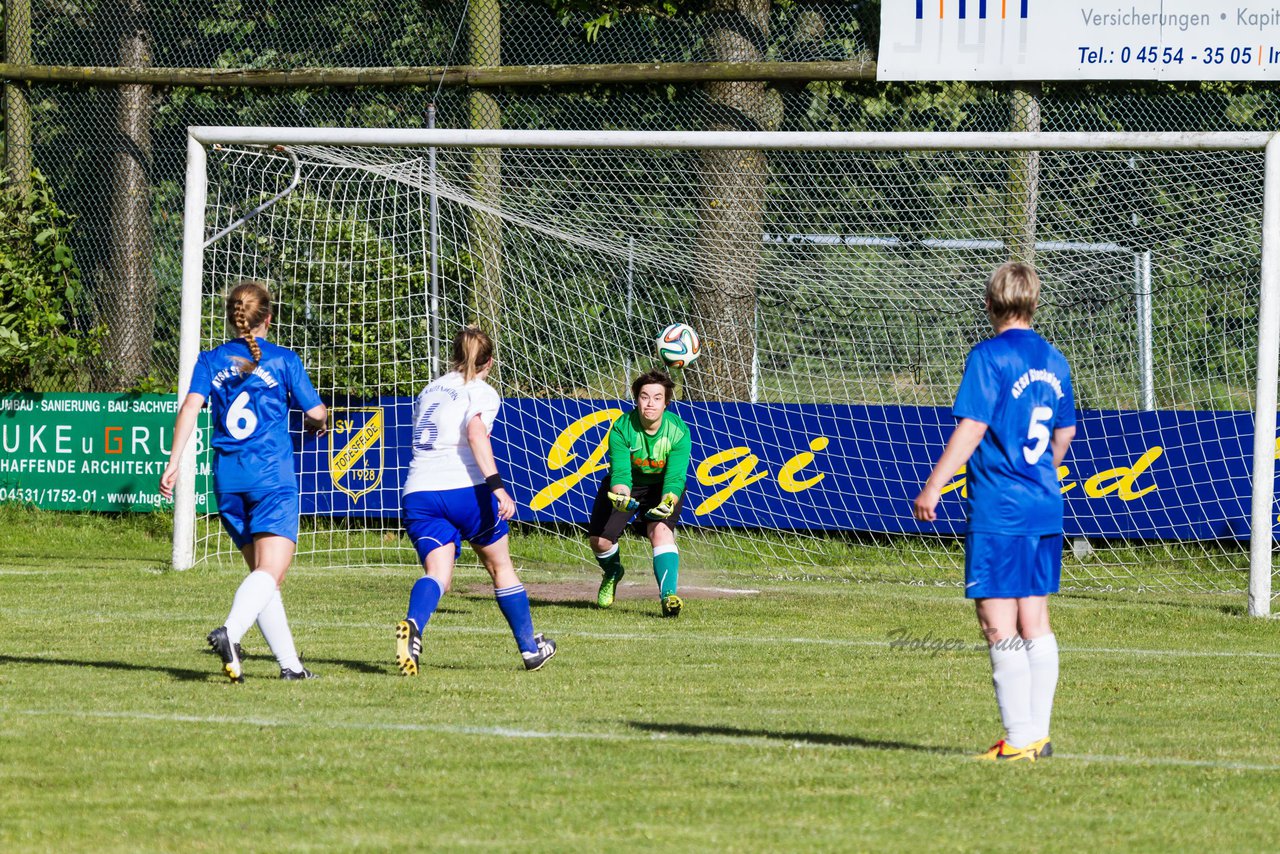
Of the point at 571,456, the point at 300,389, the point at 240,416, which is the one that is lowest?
the point at 571,456

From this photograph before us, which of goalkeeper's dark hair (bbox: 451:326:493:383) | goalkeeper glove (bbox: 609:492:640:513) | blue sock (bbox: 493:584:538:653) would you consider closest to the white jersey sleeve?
goalkeeper's dark hair (bbox: 451:326:493:383)

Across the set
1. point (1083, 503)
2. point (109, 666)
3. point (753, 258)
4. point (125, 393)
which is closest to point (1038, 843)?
point (109, 666)

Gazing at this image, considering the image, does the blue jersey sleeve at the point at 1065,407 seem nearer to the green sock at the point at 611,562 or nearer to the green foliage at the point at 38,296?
the green sock at the point at 611,562

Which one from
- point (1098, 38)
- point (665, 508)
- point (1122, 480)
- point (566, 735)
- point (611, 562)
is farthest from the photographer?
point (1098, 38)

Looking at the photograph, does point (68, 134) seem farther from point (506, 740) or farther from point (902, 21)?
point (506, 740)

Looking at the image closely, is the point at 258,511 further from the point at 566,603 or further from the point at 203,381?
the point at 566,603

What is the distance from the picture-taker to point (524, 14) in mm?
16172

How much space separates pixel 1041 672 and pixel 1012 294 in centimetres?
133

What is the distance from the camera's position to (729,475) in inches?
559

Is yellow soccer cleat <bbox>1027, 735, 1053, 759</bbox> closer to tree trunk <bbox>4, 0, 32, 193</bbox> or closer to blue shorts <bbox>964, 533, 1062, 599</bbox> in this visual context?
blue shorts <bbox>964, 533, 1062, 599</bbox>

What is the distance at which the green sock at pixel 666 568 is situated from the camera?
10445mm

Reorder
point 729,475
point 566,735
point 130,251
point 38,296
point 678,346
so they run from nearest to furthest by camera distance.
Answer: point 566,735 → point 678,346 → point 729,475 → point 38,296 → point 130,251

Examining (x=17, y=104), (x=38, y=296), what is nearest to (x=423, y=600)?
(x=38, y=296)

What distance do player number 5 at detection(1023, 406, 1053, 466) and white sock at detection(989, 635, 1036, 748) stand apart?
0.63 meters
